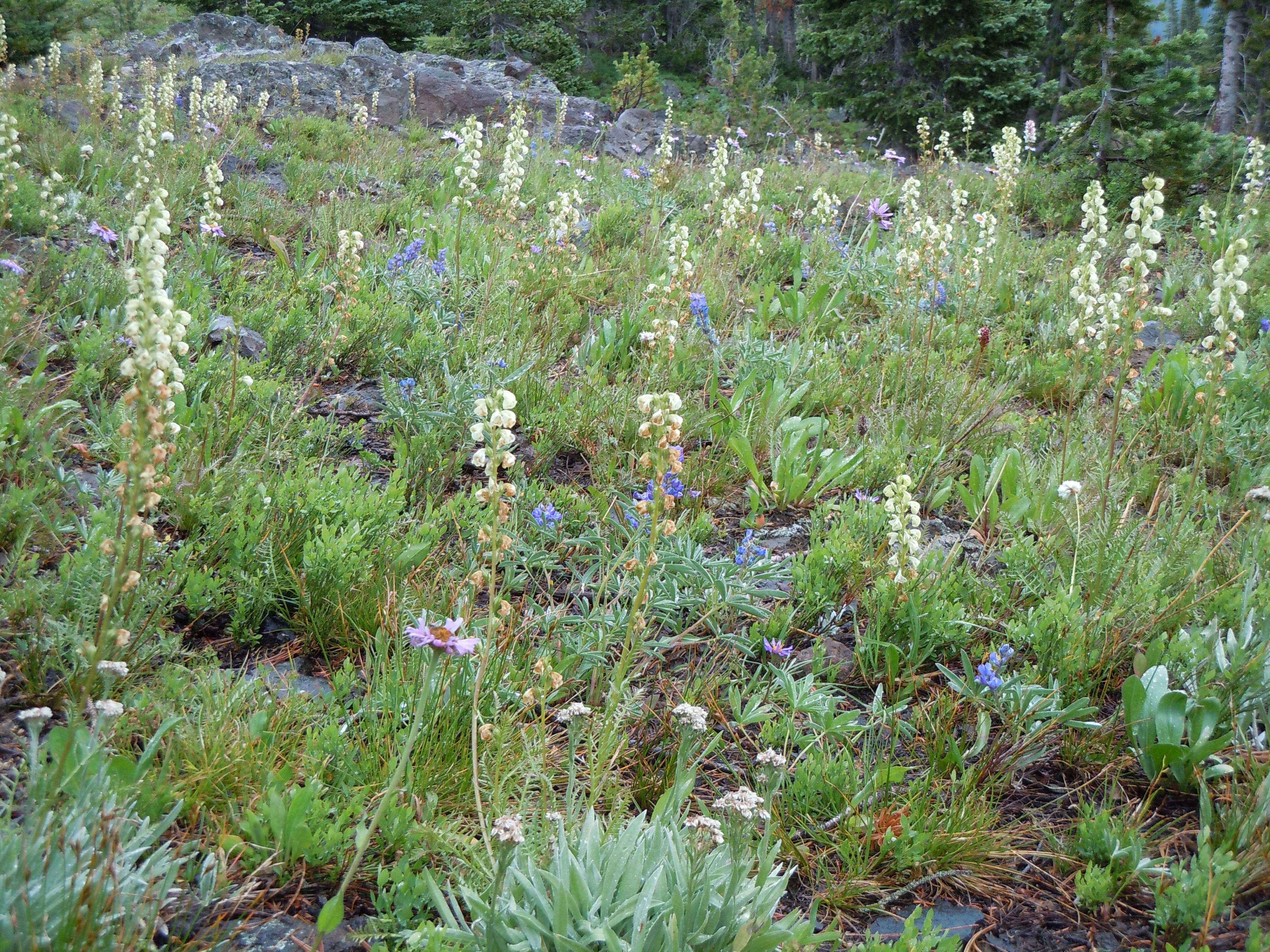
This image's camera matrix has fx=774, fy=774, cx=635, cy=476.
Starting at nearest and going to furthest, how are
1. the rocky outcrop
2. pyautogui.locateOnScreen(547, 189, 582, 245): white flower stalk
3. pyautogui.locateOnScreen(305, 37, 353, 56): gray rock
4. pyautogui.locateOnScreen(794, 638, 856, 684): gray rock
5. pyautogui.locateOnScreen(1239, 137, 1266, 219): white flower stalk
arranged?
1. pyautogui.locateOnScreen(794, 638, 856, 684): gray rock
2. pyautogui.locateOnScreen(547, 189, 582, 245): white flower stalk
3. pyautogui.locateOnScreen(1239, 137, 1266, 219): white flower stalk
4. the rocky outcrop
5. pyautogui.locateOnScreen(305, 37, 353, 56): gray rock

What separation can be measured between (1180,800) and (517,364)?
8.46 ft

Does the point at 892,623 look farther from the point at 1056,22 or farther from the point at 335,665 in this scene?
the point at 1056,22

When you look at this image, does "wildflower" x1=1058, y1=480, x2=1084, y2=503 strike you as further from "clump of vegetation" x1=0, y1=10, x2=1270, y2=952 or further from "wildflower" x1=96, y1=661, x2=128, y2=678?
"wildflower" x1=96, y1=661, x2=128, y2=678

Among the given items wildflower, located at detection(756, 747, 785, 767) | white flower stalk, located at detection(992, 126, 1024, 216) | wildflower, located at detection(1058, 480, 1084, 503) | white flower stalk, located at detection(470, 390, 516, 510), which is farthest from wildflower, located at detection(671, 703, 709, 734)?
white flower stalk, located at detection(992, 126, 1024, 216)

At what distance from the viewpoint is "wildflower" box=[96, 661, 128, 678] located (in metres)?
1.26

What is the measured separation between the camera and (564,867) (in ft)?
4.49

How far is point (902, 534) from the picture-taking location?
7.52ft

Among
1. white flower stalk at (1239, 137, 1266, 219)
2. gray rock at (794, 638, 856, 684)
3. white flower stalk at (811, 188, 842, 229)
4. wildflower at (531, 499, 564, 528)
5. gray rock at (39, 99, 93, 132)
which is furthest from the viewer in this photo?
gray rock at (39, 99, 93, 132)

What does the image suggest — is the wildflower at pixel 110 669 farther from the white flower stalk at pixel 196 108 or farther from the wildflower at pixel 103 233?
the white flower stalk at pixel 196 108

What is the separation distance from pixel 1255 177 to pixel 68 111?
34.4ft

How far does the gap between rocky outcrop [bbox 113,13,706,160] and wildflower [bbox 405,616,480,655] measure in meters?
7.81

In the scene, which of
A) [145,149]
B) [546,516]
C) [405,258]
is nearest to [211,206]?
[145,149]

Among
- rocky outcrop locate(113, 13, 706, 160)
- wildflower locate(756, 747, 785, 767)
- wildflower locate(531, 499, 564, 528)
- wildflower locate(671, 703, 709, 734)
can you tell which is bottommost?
wildflower locate(531, 499, 564, 528)

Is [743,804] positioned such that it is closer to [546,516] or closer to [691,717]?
[691,717]
